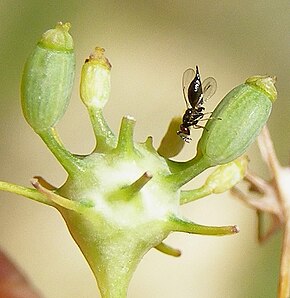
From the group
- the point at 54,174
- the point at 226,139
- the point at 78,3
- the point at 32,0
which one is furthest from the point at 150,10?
the point at 226,139

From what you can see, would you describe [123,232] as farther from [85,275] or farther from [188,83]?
[85,275]

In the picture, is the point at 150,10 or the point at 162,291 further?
the point at 150,10

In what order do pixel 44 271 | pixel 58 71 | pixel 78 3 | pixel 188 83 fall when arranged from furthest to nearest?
pixel 78 3, pixel 44 271, pixel 188 83, pixel 58 71

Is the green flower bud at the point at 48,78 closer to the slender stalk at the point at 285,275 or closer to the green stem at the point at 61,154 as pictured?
the green stem at the point at 61,154

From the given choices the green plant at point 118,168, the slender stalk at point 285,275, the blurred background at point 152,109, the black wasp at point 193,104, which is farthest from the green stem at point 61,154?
the blurred background at point 152,109

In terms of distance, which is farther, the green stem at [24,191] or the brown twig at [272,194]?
the brown twig at [272,194]

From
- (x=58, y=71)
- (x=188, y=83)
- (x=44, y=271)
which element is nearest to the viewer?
(x=58, y=71)

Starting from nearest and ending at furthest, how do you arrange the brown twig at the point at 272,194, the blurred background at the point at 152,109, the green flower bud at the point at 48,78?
the green flower bud at the point at 48,78, the brown twig at the point at 272,194, the blurred background at the point at 152,109

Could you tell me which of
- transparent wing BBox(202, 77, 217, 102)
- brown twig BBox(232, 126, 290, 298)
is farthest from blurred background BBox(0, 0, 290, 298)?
transparent wing BBox(202, 77, 217, 102)
